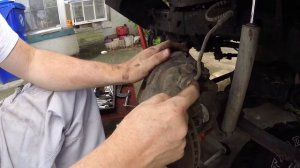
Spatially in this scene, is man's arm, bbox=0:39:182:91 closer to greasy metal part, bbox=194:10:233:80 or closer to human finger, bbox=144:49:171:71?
human finger, bbox=144:49:171:71

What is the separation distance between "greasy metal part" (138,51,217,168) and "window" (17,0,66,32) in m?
2.49

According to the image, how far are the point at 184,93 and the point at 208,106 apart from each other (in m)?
0.18

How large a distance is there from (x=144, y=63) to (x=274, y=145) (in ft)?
1.54

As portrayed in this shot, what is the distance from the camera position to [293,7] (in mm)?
885

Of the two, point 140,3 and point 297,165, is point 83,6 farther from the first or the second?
point 297,165

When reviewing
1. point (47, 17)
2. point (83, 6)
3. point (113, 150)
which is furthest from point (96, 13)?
point (113, 150)

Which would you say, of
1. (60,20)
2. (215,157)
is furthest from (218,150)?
(60,20)

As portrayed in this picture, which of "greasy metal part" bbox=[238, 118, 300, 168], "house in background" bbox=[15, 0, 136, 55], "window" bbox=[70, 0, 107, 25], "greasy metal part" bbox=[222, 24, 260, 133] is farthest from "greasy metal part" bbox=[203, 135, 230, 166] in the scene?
"window" bbox=[70, 0, 107, 25]

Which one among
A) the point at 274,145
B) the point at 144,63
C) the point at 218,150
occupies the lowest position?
the point at 218,150

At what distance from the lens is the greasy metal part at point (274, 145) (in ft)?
3.13

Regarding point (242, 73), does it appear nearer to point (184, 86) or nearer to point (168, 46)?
point (184, 86)

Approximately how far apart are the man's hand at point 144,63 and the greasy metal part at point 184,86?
0.02 metres

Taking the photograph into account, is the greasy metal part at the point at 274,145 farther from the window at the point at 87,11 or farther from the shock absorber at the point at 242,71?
the window at the point at 87,11

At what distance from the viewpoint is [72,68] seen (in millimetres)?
1010
